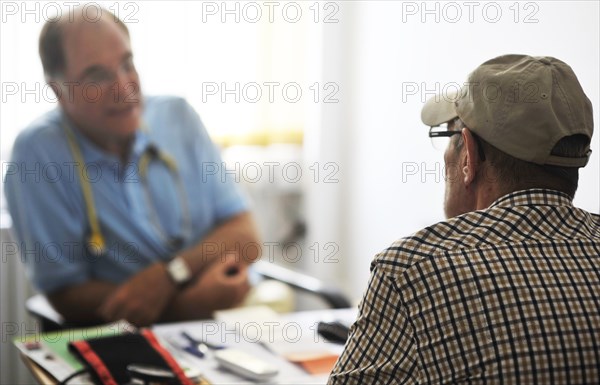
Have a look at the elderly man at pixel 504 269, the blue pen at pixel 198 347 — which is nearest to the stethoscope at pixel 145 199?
the blue pen at pixel 198 347

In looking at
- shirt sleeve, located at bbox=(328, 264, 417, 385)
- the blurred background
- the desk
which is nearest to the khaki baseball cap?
shirt sleeve, located at bbox=(328, 264, 417, 385)

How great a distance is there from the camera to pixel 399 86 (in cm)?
235

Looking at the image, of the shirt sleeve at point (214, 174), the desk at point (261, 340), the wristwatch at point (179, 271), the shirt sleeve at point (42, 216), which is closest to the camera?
the desk at point (261, 340)

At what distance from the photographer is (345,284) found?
9.20 ft

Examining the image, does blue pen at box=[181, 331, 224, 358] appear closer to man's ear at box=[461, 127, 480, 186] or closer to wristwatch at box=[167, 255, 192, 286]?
wristwatch at box=[167, 255, 192, 286]

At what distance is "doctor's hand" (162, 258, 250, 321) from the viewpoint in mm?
2113

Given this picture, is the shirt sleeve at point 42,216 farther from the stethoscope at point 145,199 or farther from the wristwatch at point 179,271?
the wristwatch at point 179,271

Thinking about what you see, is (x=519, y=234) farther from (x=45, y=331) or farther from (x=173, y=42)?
(x=173, y=42)

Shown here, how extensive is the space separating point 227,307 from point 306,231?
813mm

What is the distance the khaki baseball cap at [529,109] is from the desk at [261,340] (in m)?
0.58

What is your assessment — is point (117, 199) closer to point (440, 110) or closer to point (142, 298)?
point (142, 298)

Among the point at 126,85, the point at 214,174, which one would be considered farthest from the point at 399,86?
the point at 126,85

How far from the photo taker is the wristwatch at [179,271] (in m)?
2.10

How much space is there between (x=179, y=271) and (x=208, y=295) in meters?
0.10
